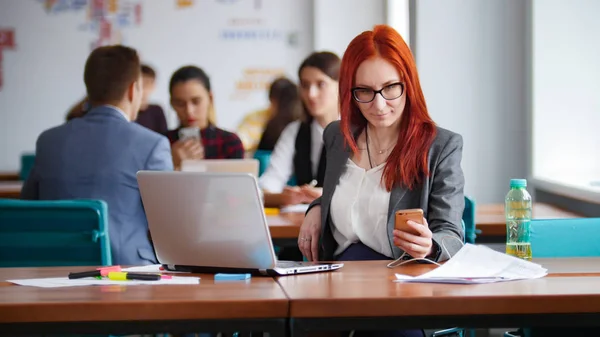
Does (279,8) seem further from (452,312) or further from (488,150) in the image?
(452,312)

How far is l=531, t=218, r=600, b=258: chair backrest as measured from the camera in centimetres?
265

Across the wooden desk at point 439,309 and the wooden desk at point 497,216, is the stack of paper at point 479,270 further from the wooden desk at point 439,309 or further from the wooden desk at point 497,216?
the wooden desk at point 497,216

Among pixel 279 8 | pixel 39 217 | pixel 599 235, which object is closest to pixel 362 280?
pixel 599 235

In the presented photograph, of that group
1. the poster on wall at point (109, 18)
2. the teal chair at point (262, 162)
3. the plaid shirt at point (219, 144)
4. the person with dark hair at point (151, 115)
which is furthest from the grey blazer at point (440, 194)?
the poster on wall at point (109, 18)

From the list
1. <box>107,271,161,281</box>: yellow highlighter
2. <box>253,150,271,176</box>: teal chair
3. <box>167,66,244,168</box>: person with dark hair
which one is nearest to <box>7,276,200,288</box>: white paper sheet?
<box>107,271,161,281</box>: yellow highlighter

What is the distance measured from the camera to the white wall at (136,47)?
886cm

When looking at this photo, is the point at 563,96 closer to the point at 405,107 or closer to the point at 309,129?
the point at 309,129

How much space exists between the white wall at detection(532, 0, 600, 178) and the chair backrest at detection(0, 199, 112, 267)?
8.92 feet

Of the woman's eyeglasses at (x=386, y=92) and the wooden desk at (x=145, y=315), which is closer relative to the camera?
the wooden desk at (x=145, y=315)

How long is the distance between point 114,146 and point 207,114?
1.98 metres

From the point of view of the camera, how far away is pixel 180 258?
2.23m

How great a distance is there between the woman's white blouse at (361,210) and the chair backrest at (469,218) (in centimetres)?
65

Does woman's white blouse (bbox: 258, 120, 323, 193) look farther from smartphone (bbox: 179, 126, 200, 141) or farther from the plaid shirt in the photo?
the plaid shirt

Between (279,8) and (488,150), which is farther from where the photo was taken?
(279,8)
